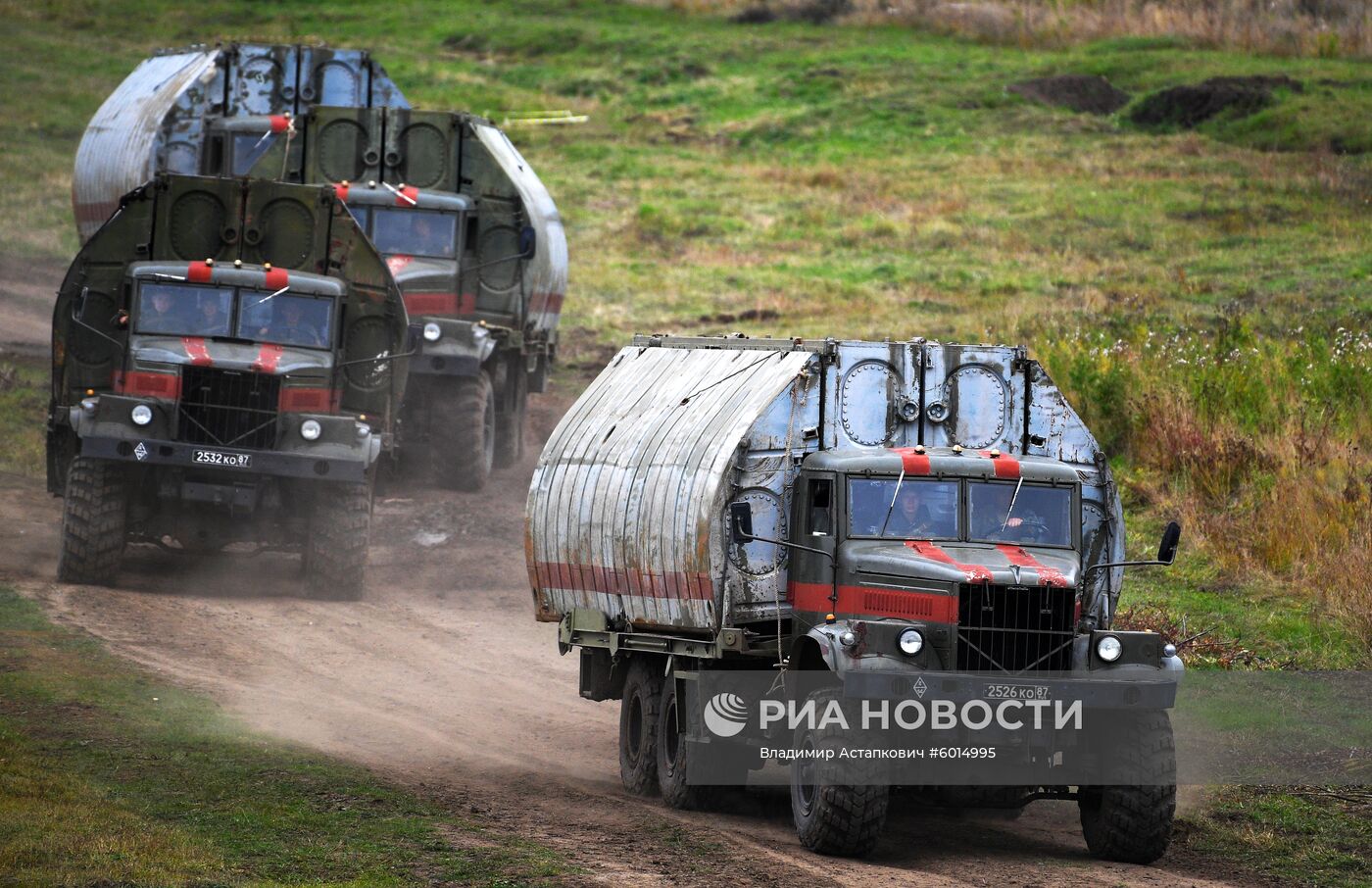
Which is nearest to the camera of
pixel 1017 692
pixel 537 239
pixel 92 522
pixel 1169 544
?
pixel 1017 692

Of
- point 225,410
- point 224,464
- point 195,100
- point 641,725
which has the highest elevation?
point 195,100

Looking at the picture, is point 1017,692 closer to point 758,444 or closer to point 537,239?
point 758,444

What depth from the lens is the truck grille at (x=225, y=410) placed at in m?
18.9

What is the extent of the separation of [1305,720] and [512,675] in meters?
6.53

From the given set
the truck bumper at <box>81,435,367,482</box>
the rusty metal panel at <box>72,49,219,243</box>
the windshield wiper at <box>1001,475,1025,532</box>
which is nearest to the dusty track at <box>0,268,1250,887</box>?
the truck bumper at <box>81,435,367,482</box>

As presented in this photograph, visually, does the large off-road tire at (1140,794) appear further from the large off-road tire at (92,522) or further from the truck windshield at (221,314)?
the truck windshield at (221,314)

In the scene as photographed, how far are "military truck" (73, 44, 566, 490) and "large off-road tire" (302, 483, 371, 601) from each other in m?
4.75

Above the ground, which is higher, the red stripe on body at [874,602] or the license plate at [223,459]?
the red stripe on body at [874,602]

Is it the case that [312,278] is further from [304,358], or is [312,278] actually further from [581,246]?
[581,246]

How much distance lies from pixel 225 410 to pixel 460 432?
5.49m

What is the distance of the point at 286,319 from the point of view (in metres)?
19.6

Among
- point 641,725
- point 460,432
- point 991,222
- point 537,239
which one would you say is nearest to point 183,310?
point 460,432

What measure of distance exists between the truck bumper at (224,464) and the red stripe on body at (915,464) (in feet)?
26.8

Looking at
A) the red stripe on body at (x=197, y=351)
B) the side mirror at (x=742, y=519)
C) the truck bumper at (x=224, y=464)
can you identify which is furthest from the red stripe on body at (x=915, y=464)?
the red stripe on body at (x=197, y=351)
